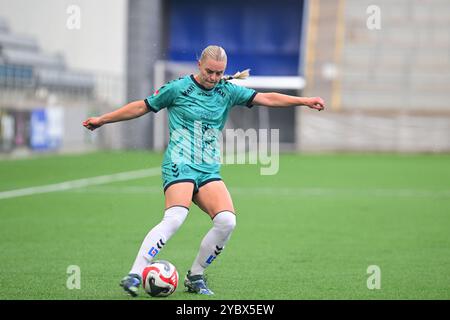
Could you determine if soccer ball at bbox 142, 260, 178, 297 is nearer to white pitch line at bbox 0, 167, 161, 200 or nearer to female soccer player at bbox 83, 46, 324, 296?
female soccer player at bbox 83, 46, 324, 296

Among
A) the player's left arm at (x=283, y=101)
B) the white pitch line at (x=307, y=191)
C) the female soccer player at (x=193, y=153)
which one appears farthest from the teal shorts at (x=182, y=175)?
the white pitch line at (x=307, y=191)

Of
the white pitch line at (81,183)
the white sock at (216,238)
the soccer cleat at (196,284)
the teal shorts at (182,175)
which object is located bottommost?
the white pitch line at (81,183)

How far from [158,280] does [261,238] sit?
407cm

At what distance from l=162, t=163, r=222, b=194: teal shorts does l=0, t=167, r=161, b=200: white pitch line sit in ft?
28.8

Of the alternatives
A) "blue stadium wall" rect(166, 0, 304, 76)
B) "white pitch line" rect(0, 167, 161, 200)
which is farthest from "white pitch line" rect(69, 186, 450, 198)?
"blue stadium wall" rect(166, 0, 304, 76)

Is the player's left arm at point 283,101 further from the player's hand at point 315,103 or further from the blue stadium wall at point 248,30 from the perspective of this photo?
the blue stadium wall at point 248,30

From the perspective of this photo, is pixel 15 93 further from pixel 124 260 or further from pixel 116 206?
pixel 124 260

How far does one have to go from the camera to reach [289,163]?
93.2ft

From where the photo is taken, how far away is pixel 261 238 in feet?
35.2

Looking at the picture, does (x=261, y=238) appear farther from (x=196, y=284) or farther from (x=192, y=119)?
(x=192, y=119)

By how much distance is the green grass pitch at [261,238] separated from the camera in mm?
7340

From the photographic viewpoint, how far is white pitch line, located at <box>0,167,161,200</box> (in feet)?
52.8

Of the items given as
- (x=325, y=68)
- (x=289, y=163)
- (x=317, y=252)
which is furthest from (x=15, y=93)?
(x=317, y=252)

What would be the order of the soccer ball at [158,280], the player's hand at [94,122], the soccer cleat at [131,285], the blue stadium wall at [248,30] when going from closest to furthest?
the soccer cleat at [131,285] < the soccer ball at [158,280] < the player's hand at [94,122] < the blue stadium wall at [248,30]
